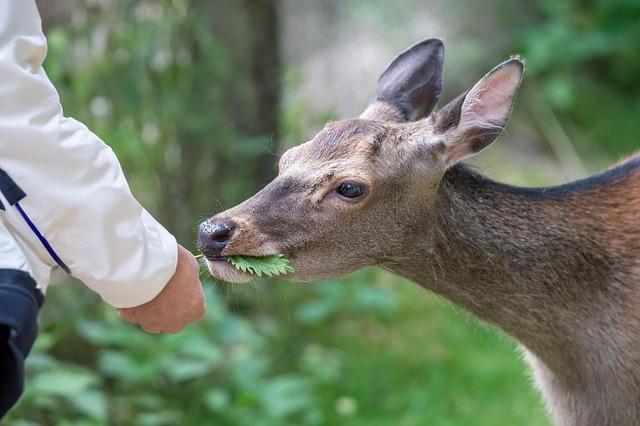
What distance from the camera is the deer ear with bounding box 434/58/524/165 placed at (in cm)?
379

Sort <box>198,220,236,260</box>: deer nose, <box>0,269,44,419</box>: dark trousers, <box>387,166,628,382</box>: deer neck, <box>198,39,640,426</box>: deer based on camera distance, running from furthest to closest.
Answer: <box>387,166,628,382</box>: deer neck < <box>198,39,640,426</box>: deer < <box>198,220,236,260</box>: deer nose < <box>0,269,44,419</box>: dark trousers

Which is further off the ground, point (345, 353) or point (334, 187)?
point (334, 187)

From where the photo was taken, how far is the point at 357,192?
3.74m

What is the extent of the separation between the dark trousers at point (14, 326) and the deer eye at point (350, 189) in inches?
49.9

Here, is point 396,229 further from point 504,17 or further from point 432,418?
point 504,17

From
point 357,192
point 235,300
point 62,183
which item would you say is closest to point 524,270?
point 357,192

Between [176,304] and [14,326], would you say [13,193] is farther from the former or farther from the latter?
[176,304]

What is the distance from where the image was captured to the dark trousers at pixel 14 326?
2.64 metres

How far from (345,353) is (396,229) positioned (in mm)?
3299

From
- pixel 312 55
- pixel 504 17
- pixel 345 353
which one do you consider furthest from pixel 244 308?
pixel 504 17

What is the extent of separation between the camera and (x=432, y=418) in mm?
6281

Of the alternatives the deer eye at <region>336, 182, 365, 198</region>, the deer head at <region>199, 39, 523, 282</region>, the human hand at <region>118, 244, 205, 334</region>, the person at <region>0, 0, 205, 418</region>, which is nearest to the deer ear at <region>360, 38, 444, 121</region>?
the deer head at <region>199, 39, 523, 282</region>

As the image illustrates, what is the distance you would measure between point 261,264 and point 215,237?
0.18 meters

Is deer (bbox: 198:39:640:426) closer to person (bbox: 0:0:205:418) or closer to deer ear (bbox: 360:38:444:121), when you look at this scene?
deer ear (bbox: 360:38:444:121)
